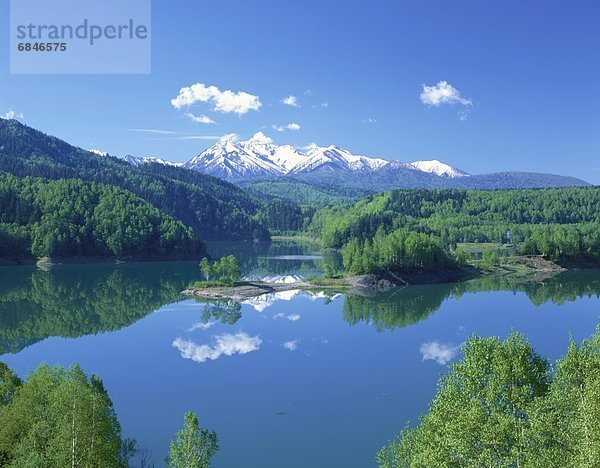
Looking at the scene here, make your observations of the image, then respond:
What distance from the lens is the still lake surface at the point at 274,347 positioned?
4347 centimetres

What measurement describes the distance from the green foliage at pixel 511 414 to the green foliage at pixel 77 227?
515ft

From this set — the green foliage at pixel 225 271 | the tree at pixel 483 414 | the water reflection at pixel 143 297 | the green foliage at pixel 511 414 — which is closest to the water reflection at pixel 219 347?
the water reflection at pixel 143 297

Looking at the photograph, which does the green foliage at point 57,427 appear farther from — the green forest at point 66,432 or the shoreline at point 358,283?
the shoreline at point 358,283

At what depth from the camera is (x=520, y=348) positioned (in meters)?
30.8

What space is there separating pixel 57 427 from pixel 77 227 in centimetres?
16152

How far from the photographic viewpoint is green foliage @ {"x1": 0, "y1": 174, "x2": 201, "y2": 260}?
164m

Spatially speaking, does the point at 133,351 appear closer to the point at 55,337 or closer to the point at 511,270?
the point at 55,337

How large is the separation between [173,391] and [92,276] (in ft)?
323

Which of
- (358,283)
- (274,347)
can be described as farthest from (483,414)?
(358,283)

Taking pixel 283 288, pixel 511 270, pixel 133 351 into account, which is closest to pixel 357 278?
pixel 283 288

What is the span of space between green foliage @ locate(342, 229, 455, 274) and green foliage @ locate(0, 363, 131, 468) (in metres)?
106

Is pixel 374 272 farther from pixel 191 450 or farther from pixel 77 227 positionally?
pixel 191 450

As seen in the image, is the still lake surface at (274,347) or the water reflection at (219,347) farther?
the water reflection at (219,347)

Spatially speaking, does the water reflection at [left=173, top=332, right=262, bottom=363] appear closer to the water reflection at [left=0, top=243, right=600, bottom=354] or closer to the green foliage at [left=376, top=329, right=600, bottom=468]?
the water reflection at [left=0, top=243, right=600, bottom=354]
